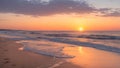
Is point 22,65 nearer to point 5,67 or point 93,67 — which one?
point 5,67

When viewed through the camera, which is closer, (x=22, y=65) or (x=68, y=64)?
(x=22, y=65)

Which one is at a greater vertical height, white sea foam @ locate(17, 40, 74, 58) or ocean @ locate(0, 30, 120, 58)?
white sea foam @ locate(17, 40, 74, 58)

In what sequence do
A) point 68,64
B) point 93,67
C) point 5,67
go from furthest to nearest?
1. point 68,64
2. point 93,67
3. point 5,67

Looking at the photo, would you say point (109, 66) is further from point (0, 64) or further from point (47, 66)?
point (0, 64)

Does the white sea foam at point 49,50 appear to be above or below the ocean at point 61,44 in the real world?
above

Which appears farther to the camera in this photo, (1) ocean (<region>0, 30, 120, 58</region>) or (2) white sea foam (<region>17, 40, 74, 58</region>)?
(1) ocean (<region>0, 30, 120, 58</region>)

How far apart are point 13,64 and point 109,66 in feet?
14.3

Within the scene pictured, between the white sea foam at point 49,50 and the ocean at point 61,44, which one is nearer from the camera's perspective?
the white sea foam at point 49,50

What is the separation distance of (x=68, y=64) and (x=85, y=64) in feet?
2.66

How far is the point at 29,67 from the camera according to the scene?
1034 centimetres

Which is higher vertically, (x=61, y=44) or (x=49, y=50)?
(x=49, y=50)

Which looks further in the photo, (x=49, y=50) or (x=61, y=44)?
(x=61, y=44)

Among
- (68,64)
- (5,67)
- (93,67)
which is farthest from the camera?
(68,64)

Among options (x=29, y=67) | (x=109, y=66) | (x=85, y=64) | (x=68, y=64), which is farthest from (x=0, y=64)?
(x=109, y=66)
